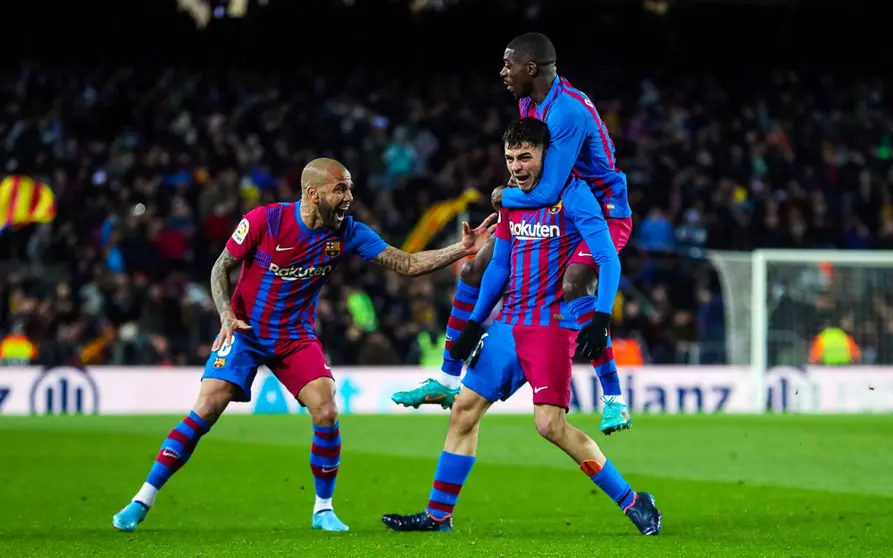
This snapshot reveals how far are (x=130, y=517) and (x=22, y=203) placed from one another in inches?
508

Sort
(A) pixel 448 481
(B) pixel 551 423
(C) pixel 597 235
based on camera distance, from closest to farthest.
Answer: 1. (C) pixel 597 235
2. (B) pixel 551 423
3. (A) pixel 448 481

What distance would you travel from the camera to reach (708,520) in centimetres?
861

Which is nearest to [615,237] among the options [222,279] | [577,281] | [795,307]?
Answer: [577,281]

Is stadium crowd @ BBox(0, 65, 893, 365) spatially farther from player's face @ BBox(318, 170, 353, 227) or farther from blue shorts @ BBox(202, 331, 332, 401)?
player's face @ BBox(318, 170, 353, 227)

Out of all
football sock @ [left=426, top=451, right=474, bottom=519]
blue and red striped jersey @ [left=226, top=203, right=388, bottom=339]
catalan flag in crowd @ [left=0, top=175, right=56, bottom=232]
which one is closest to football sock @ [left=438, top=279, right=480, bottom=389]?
football sock @ [left=426, top=451, right=474, bottom=519]

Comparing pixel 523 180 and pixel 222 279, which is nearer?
pixel 523 180

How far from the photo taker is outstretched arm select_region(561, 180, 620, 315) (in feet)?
23.9

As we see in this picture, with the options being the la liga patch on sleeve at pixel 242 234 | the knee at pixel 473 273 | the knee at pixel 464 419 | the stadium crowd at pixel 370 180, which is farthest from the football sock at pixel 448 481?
the stadium crowd at pixel 370 180

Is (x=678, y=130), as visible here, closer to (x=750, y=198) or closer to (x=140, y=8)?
(x=750, y=198)

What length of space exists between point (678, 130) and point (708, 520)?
19.2m

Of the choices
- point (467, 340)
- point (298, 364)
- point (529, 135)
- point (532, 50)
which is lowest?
point (298, 364)

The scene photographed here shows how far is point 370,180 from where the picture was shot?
23.7 meters

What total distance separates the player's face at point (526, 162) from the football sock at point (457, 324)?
0.90m

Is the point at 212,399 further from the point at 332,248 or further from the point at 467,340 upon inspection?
the point at 467,340
